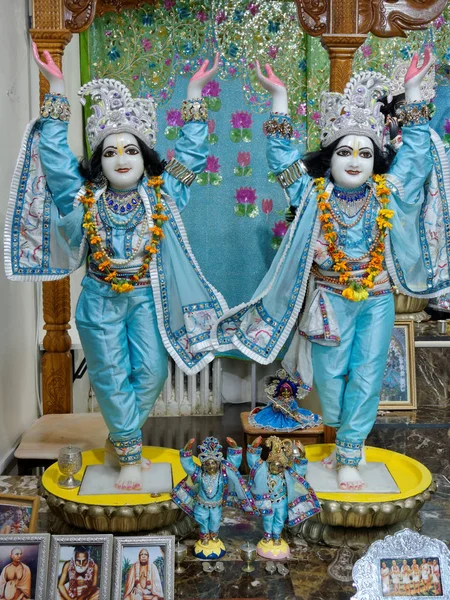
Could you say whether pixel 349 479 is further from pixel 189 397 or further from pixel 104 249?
pixel 189 397

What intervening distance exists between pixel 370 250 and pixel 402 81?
5.28 ft

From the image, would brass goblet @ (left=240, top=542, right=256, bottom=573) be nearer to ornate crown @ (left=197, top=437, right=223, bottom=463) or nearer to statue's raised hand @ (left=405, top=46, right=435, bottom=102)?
ornate crown @ (left=197, top=437, right=223, bottom=463)

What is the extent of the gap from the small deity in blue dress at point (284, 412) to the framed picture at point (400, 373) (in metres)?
0.44

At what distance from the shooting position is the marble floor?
2488 millimetres

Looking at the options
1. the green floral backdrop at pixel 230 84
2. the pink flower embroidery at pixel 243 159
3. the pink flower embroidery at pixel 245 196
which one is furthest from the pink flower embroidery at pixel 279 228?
the pink flower embroidery at pixel 243 159

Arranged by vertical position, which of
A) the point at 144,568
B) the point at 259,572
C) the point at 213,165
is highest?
the point at 213,165

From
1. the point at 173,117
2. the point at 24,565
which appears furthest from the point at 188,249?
the point at 173,117

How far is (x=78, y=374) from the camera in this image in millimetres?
4309

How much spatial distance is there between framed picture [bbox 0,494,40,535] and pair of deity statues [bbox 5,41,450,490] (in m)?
0.35

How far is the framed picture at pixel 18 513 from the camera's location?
2631 millimetres

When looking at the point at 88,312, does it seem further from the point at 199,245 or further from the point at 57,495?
the point at 199,245

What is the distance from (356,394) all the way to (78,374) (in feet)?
6.00

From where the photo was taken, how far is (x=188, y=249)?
9.65 ft

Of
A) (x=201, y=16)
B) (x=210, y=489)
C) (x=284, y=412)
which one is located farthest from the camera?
(x=201, y=16)
